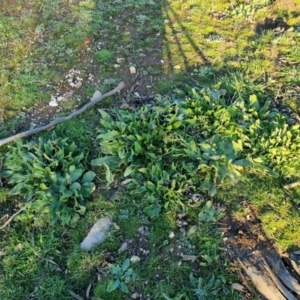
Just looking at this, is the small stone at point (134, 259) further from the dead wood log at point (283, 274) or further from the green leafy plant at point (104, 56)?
the green leafy plant at point (104, 56)

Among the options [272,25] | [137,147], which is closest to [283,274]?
[137,147]

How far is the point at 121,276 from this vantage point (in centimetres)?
405

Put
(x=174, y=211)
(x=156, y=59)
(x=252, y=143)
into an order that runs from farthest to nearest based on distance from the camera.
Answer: (x=156, y=59) < (x=252, y=143) < (x=174, y=211)

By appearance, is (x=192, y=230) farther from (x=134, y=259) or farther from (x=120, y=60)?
(x=120, y=60)

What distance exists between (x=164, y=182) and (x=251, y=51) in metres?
2.84

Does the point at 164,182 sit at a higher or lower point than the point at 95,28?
lower

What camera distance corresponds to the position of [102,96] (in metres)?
5.59

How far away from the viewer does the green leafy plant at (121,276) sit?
3.95 metres

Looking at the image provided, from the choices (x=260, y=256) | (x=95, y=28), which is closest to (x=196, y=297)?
(x=260, y=256)

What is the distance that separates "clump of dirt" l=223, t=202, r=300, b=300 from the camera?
3936 mm

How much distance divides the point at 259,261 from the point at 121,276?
4.73 feet

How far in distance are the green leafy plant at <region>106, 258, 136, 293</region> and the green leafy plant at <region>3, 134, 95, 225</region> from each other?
0.76m

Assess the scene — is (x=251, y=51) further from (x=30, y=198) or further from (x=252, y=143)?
(x=30, y=198)

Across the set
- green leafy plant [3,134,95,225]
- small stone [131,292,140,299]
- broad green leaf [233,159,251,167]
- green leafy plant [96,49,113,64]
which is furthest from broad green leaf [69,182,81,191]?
green leafy plant [96,49,113,64]
